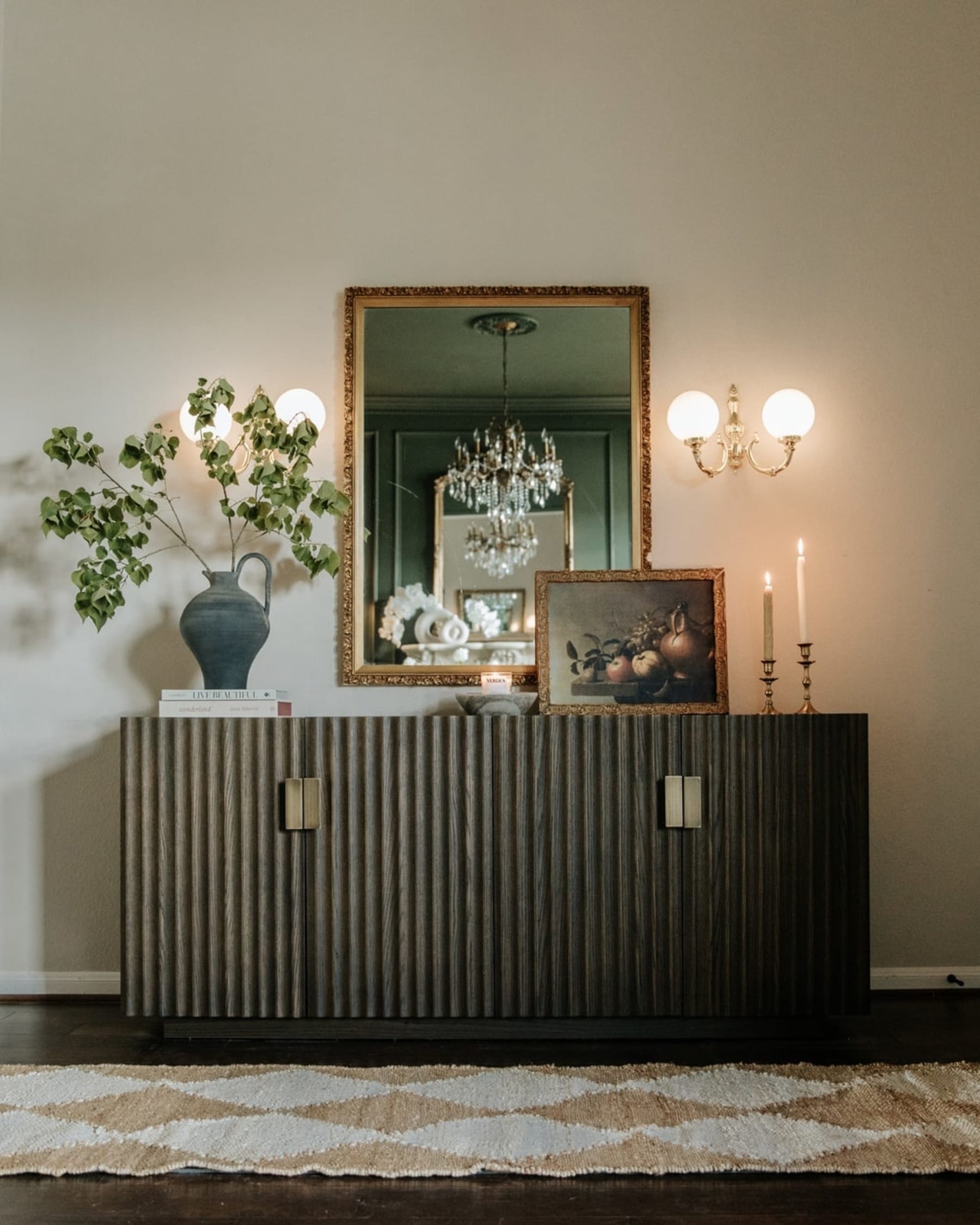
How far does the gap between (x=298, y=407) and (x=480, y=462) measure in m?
0.51

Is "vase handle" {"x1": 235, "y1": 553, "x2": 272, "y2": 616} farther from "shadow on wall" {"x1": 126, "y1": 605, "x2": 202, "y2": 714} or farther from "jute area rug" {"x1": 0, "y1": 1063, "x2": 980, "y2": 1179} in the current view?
"jute area rug" {"x1": 0, "y1": 1063, "x2": 980, "y2": 1179}

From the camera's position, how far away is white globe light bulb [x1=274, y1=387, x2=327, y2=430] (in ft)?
10.1

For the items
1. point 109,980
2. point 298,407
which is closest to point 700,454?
point 298,407

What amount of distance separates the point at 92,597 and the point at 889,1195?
2.18 meters

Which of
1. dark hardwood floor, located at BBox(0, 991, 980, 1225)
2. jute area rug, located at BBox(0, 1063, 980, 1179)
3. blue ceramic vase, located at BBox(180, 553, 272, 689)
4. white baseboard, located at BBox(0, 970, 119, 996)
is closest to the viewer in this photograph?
dark hardwood floor, located at BBox(0, 991, 980, 1225)

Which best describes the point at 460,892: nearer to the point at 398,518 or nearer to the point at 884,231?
the point at 398,518

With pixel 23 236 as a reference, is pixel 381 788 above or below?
below

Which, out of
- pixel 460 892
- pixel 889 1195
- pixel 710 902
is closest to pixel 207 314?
pixel 460 892

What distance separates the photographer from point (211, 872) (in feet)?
8.68

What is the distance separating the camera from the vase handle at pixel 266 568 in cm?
295

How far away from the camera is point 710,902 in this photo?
8.63 ft

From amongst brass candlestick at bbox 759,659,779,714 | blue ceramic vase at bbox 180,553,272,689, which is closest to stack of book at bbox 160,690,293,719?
blue ceramic vase at bbox 180,553,272,689

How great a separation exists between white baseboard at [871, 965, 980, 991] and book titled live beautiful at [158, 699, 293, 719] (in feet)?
5.67

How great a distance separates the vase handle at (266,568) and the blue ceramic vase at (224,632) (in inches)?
2.3
